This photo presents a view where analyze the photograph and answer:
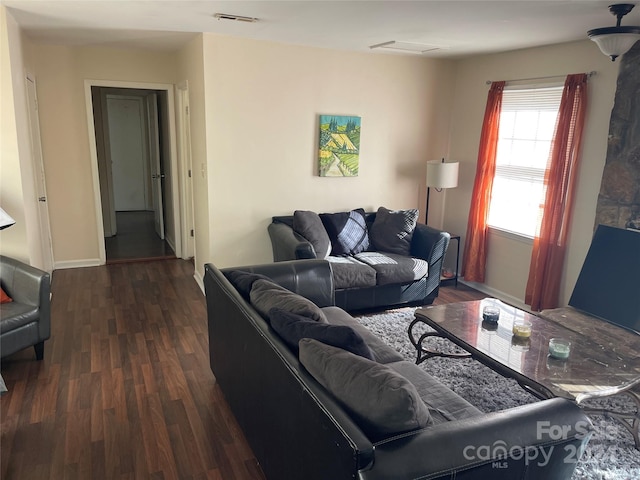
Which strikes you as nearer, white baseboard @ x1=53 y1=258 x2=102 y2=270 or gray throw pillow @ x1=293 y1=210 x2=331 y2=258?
gray throw pillow @ x1=293 y1=210 x2=331 y2=258

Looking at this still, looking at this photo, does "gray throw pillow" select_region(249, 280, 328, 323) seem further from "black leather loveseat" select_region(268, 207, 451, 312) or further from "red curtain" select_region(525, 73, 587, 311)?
"red curtain" select_region(525, 73, 587, 311)

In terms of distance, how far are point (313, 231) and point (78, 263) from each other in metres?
2.93

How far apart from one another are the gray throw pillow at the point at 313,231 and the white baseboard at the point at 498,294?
1766 mm

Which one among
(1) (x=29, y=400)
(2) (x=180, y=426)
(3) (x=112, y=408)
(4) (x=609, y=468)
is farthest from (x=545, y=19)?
(1) (x=29, y=400)

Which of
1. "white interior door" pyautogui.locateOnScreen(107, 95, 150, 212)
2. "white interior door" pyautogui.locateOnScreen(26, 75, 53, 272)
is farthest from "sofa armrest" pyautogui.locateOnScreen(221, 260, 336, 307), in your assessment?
"white interior door" pyautogui.locateOnScreen(107, 95, 150, 212)

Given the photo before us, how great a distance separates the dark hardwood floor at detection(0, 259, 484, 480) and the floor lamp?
2642mm

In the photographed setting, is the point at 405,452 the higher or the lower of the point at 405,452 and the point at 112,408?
the higher

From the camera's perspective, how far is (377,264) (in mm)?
4312

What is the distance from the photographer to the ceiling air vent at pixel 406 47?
4.21 metres

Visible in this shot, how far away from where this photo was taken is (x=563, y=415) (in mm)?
1688

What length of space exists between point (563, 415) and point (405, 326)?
236 cm

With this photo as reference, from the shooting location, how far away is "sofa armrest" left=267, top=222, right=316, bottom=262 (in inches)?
156

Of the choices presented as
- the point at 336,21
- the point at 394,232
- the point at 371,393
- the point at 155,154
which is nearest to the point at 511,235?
the point at 394,232

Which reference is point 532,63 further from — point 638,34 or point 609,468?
point 609,468
